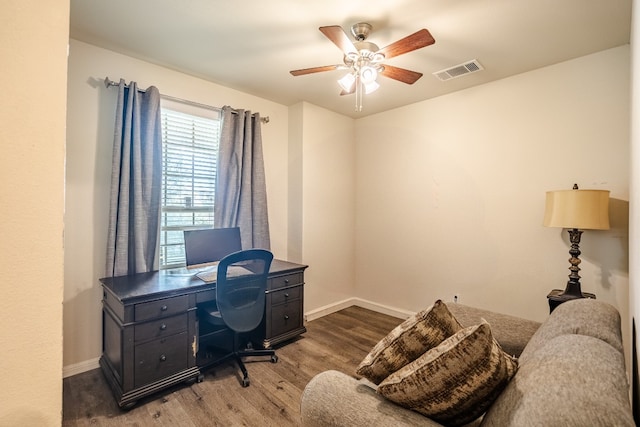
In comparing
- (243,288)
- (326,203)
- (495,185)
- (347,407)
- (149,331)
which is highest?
(495,185)

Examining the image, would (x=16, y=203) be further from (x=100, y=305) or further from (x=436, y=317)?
(x=100, y=305)

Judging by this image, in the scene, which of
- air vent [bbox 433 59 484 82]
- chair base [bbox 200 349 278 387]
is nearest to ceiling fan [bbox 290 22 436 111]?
air vent [bbox 433 59 484 82]

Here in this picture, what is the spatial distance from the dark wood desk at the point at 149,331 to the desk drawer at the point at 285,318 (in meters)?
0.72

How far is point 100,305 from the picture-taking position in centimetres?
250

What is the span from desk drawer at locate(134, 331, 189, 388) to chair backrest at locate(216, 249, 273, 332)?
38cm

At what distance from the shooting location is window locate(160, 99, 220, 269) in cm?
288

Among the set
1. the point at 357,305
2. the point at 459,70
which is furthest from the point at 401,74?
the point at 357,305

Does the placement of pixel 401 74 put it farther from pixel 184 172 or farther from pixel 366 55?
pixel 184 172

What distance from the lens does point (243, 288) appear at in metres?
2.43

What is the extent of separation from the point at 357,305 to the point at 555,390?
358 cm

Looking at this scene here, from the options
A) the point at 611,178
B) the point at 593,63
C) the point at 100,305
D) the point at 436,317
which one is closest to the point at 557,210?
the point at 611,178

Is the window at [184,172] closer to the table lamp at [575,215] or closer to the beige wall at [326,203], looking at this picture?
the beige wall at [326,203]

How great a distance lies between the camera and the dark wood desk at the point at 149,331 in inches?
80.4

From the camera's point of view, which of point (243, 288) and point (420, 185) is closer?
point (243, 288)
